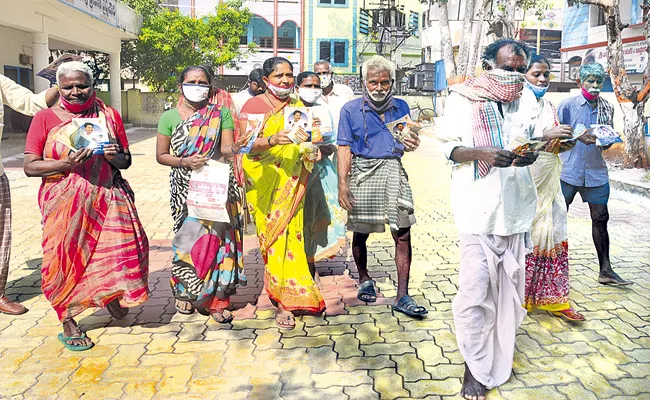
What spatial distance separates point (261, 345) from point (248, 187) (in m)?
1.19

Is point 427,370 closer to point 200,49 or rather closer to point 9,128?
point 9,128

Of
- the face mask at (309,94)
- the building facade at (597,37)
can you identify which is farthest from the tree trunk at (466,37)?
the face mask at (309,94)

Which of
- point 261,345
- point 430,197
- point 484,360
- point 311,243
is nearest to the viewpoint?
point 484,360

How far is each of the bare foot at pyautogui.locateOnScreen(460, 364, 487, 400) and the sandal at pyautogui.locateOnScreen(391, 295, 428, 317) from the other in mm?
1149

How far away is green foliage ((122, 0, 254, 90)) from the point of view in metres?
26.8

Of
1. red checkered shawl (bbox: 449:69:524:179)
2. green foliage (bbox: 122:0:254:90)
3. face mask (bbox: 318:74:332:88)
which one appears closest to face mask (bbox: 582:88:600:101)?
red checkered shawl (bbox: 449:69:524:179)

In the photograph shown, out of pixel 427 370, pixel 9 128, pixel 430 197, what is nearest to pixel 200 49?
pixel 9 128

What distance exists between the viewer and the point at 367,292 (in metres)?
5.13

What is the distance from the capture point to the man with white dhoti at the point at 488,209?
338cm

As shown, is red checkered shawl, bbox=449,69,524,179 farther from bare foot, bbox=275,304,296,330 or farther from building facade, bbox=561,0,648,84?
building facade, bbox=561,0,648,84

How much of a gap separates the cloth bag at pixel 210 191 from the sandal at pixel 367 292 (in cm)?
141

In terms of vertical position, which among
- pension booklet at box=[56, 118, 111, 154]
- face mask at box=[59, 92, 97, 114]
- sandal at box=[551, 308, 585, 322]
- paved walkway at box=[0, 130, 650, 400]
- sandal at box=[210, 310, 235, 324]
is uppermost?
face mask at box=[59, 92, 97, 114]

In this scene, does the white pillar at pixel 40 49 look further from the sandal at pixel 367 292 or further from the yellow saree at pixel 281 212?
the sandal at pixel 367 292

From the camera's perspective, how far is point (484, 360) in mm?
3445
